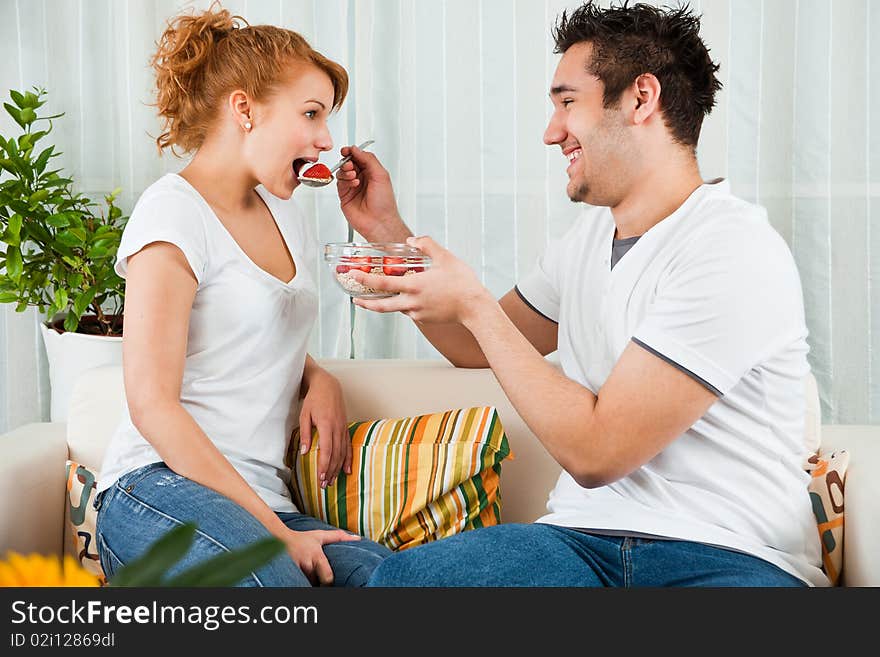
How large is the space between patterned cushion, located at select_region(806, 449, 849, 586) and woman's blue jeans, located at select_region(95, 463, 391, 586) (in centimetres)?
67

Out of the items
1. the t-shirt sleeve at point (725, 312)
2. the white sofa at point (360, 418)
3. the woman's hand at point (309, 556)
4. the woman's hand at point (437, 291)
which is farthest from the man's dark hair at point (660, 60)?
the woman's hand at point (309, 556)

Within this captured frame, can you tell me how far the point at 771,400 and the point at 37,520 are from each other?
1.18 meters

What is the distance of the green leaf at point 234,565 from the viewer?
457 millimetres

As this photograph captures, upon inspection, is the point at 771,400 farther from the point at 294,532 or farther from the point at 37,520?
the point at 37,520

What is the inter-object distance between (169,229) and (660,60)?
2.57 feet

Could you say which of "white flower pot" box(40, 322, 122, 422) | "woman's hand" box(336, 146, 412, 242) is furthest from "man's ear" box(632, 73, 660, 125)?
"white flower pot" box(40, 322, 122, 422)

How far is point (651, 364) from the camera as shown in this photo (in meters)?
1.24

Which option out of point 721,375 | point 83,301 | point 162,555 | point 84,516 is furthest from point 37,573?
point 83,301

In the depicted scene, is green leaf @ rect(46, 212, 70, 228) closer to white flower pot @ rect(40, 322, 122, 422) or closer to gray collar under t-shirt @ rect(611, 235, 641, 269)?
white flower pot @ rect(40, 322, 122, 422)

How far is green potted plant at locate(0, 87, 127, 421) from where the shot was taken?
7.58 feet

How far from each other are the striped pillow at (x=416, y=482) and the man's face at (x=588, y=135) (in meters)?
0.42

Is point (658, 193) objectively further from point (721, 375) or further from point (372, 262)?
point (372, 262)

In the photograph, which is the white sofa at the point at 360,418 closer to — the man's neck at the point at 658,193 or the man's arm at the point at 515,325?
the man's arm at the point at 515,325

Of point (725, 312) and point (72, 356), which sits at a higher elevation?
point (725, 312)
